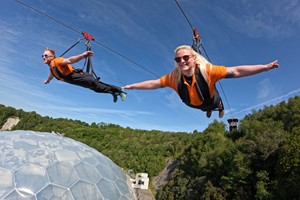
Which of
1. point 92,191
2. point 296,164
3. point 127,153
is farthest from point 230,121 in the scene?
point 127,153

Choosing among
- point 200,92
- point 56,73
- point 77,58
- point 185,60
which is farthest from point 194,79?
point 56,73

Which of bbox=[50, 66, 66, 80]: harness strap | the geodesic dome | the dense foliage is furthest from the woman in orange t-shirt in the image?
the dense foliage

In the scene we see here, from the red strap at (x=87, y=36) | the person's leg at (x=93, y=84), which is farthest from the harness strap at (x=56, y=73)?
the red strap at (x=87, y=36)

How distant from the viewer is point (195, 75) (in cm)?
659

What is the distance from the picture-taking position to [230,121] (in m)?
17.3

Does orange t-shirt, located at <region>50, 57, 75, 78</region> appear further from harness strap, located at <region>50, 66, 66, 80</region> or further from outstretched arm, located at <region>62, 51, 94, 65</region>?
outstretched arm, located at <region>62, 51, 94, 65</region>

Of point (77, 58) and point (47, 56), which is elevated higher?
point (47, 56)

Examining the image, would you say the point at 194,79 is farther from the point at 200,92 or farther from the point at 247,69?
the point at 247,69

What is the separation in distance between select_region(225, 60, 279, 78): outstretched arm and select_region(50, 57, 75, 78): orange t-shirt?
17.6 ft

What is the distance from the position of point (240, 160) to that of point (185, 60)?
34554 millimetres

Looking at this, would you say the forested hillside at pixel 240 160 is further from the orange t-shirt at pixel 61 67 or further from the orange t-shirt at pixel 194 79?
the orange t-shirt at pixel 61 67

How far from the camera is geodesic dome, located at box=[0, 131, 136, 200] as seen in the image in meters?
14.3

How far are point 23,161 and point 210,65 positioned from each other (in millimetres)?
12617

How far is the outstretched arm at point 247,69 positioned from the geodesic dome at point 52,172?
37.1ft
